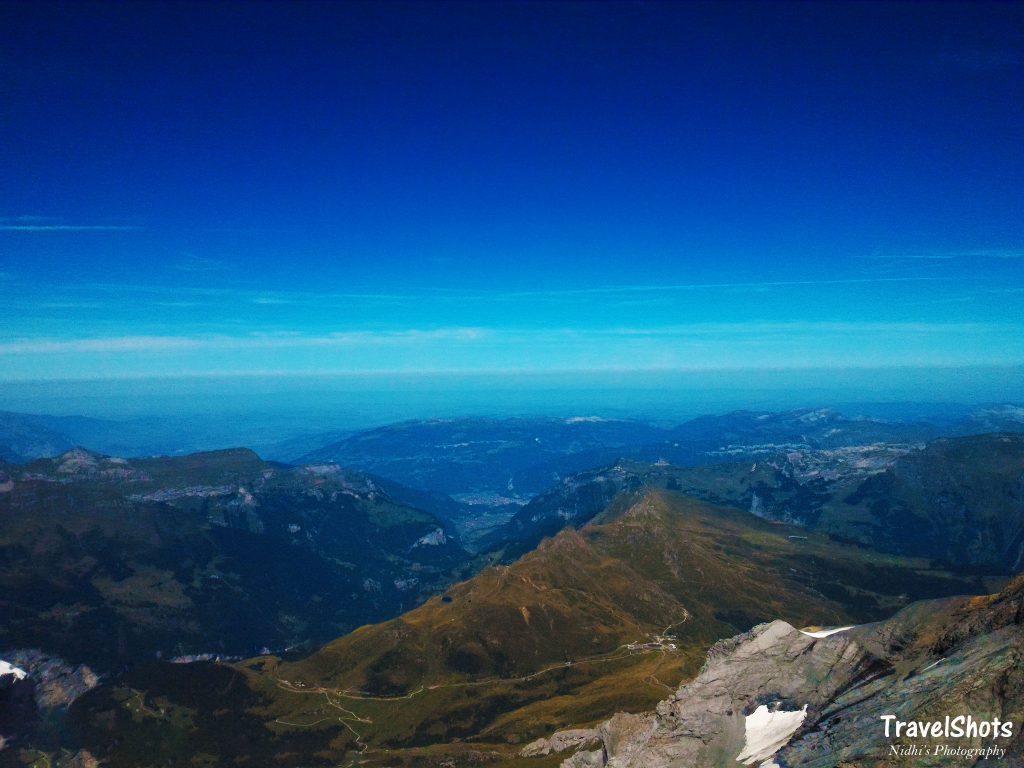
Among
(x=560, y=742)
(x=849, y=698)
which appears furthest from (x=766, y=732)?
(x=560, y=742)

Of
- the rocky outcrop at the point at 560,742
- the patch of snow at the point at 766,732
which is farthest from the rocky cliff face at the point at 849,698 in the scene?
the rocky outcrop at the point at 560,742

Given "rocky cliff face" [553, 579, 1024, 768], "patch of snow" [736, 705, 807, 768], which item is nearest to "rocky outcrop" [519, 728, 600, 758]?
"rocky cliff face" [553, 579, 1024, 768]

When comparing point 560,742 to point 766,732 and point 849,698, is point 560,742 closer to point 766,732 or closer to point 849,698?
point 766,732

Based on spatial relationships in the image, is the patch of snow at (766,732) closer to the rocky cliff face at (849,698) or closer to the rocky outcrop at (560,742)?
the rocky cliff face at (849,698)

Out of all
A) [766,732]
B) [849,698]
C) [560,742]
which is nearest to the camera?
[849,698]

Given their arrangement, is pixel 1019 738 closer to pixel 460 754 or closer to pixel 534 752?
pixel 534 752

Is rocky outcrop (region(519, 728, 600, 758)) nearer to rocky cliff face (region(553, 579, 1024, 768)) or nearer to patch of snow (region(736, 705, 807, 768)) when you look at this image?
rocky cliff face (region(553, 579, 1024, 768))

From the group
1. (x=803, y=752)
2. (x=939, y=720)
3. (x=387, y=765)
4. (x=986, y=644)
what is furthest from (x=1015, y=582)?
(x=387, y=765)
